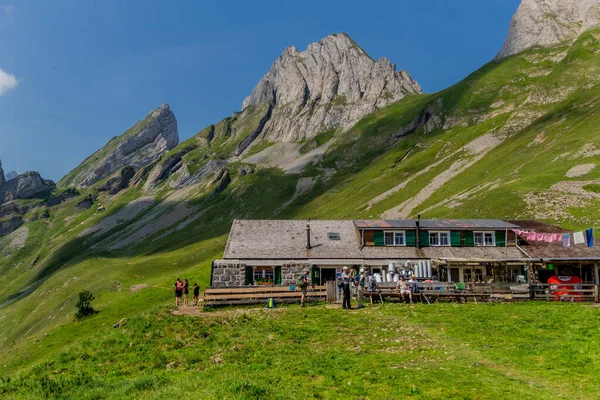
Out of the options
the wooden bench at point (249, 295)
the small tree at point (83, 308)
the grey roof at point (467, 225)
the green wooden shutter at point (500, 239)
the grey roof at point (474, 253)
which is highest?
the grey roof at point (467, 225)

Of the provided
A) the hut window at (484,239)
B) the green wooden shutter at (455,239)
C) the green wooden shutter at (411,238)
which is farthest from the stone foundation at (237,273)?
the hut window at (484,239)

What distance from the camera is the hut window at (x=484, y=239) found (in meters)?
49.2

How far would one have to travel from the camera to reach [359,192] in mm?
129875

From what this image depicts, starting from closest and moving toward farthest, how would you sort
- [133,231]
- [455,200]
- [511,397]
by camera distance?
[511,397]
[455,200]
[133,231]

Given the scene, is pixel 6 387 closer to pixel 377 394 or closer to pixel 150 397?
pixel 150 397

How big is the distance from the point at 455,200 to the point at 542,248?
36641mm

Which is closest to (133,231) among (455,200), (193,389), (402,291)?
(455,200)

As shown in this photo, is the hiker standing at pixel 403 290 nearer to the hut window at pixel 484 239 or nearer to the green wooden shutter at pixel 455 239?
the green wooden shutter at pixel 455 239

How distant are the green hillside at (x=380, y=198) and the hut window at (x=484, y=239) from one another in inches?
713

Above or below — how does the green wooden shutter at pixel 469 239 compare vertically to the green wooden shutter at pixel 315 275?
above

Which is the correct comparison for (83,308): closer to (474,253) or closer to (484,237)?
(474,253)

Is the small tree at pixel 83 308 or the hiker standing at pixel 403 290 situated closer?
the hiker standing at pixel 403 290

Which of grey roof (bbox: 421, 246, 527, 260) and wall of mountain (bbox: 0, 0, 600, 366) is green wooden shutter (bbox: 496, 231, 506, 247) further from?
wall of mountain (bbox: 0, 0, 600, 366)

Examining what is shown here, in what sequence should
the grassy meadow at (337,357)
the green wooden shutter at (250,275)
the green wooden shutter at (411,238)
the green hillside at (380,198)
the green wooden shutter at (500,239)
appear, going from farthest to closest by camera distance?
the green wooden shutter at (411,238) < the green wooden shutter at (500,239) < the green wooden shutter at (250,275) < the green hillside at (380,198) < the grassy meadow at (337,357)
